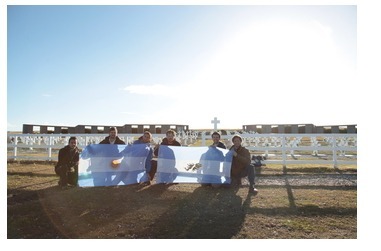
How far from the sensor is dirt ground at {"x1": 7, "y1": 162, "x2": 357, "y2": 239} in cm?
431

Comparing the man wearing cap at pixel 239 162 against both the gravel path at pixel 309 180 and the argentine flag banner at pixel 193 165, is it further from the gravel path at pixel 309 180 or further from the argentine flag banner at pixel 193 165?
the gravel path at pixel 309 180

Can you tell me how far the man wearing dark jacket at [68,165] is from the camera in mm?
7520

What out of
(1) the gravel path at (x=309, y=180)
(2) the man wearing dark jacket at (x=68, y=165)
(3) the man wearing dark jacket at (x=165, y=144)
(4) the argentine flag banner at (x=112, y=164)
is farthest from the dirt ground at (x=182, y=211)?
(3) the man wearing dark jacket at (x=165, y=144)

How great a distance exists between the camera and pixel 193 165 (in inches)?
292

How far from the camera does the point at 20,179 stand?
8.35 metres

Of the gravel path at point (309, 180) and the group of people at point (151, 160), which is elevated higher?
the group of people at point (151, 160)

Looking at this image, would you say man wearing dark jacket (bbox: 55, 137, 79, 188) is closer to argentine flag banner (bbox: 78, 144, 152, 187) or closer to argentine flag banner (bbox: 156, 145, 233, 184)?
argentine flag banner (bbox: 78, 144, 152, 187)

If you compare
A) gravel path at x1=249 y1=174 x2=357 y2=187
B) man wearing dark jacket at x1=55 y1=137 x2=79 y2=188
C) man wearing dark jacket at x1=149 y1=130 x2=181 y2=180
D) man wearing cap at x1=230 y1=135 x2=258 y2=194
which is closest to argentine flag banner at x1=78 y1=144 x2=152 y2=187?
man wearing dark jacket at x1=149 y1=130 x2=181 y2=180

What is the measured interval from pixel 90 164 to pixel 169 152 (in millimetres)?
2049

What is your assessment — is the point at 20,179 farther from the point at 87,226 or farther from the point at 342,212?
the point at 342,212

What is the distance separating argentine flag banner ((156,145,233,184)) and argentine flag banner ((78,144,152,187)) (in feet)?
1.78

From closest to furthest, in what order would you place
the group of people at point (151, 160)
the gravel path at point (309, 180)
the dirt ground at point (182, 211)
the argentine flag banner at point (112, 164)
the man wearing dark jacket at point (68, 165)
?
1. the dirt ground at point (182, 211)
2. the argentine flag banner at point (112, 164)
3. the group of people at point (151, 160)
4. the man wearing dark jacket at point (68, 165)
5. the gravel path at point (309, 180)

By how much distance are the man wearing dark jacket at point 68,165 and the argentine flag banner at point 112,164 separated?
79 centimetres

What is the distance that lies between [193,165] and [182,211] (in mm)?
2246
